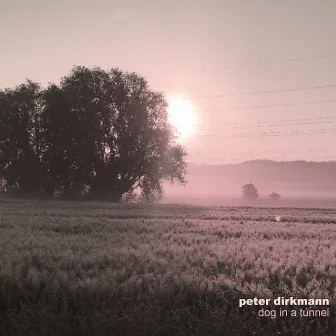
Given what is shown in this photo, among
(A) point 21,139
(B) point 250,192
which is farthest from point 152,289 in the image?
(B) point 250,192

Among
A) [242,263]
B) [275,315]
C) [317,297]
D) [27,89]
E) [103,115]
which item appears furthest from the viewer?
[27,89]

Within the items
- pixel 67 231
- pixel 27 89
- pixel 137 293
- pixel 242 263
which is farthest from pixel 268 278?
pixel 27 89

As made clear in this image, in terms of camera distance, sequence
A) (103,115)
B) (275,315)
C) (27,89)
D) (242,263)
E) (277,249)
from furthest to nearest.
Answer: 1. (27,89)
2. (103,115)
3. (277,249)
4. (242,263)
5. (275,315)

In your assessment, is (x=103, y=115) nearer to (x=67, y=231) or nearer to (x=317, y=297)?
(x=67, y=231)

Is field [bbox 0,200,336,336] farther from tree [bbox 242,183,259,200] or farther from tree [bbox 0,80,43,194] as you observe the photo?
tree [bbox 242,183,259,200]

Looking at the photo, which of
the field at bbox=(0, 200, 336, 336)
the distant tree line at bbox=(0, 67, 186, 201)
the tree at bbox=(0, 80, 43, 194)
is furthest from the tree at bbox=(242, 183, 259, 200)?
the field at bbox=(0, 200, 336, 336)

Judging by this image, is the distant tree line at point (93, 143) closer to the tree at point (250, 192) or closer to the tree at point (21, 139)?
the tree at point (21, 139)

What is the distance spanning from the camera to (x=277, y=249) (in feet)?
48.9

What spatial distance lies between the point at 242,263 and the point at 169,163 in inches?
1819

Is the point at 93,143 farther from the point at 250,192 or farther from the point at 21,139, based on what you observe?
the point at 250,192

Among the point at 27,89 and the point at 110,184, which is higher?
the point at 27,89

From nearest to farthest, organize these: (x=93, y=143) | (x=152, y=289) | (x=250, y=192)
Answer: (x=152, y=289), (x=93, y=143), (x=250, y=192)

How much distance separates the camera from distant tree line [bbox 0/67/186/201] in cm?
5450

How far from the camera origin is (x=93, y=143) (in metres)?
53.8
